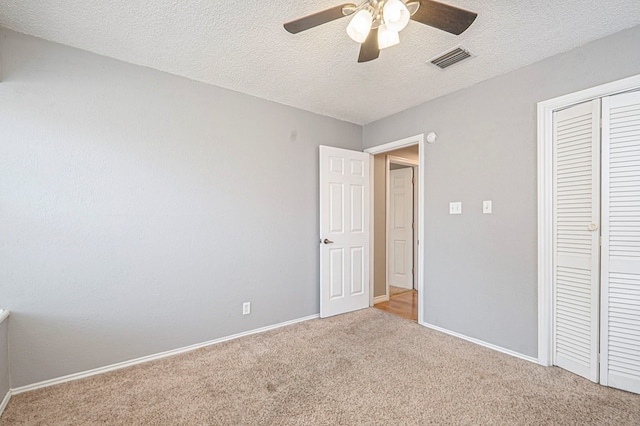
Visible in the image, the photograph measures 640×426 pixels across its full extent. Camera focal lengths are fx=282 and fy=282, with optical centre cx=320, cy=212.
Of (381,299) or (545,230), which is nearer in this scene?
(545,230)

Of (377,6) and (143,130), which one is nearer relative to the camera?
(377,6)

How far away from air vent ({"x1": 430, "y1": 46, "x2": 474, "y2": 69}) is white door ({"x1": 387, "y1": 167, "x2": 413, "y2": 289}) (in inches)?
105

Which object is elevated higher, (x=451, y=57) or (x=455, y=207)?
(x=451, y=57)

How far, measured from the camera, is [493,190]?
264 cm

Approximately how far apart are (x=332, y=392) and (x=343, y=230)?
1934mm

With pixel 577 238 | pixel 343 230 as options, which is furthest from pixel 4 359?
pixel 577 238

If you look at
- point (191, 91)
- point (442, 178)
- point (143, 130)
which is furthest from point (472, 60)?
point (143, 130)

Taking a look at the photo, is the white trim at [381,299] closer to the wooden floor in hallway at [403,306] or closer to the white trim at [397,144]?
the wooden floor in hallway at [403,306]

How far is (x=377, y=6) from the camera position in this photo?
1.54m

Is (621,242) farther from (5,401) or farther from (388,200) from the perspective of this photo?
(5,401)

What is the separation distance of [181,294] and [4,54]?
214 centimetres

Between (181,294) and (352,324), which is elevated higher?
(181,294)

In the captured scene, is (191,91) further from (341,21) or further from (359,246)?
(359,246)

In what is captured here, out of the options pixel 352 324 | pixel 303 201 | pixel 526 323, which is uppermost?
pixel 303 201
